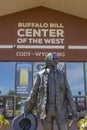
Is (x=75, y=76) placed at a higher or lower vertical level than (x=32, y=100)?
higher

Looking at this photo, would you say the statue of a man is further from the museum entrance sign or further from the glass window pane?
the museum entrance sign

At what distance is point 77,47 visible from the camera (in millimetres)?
15352

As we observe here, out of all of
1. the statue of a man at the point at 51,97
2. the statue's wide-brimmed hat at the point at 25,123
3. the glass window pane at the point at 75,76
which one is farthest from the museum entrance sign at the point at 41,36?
the statue's wide-brimmed hat at the point at 25,123

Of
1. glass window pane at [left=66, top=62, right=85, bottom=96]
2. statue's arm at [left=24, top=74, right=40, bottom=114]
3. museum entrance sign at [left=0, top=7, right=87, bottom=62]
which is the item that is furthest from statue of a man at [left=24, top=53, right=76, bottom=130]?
museum entrance sign at [left=0, top=7, right=87, bottom=62]

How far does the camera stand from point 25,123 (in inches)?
179

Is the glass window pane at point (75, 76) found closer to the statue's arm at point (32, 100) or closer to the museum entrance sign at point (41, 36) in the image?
the museum entrance sign at point (41, 36)

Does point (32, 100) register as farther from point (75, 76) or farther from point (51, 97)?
point (75, 76)

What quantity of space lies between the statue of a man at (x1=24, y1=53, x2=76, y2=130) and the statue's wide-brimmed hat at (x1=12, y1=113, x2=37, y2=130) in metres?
0.09

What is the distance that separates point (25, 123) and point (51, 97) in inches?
19.9

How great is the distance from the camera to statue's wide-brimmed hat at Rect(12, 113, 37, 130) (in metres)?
4.50

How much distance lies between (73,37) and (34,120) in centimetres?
A: 1130

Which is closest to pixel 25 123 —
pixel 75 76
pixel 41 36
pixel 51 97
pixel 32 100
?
pixel 32 100

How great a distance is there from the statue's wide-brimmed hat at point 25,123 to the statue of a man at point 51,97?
90 millimetres

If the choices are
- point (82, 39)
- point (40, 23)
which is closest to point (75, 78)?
point (82, 39)
